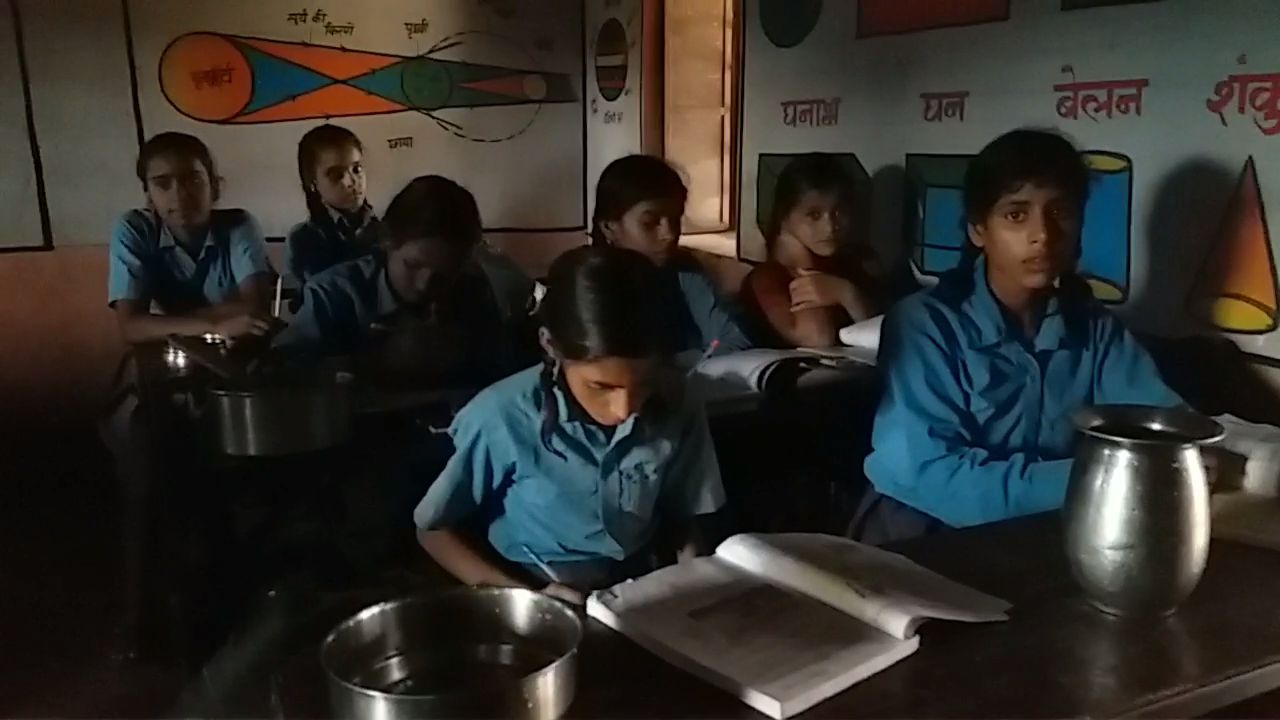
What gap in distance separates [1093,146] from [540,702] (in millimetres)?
680

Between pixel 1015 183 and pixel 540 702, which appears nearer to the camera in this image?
pixel 540 702

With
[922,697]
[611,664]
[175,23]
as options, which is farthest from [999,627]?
[175,23]

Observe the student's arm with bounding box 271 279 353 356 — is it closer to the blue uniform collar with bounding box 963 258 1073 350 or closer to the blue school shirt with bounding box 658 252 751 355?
the blue school shirt with bounding box 658 252 751 355

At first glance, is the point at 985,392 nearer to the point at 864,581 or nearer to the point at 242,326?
the point at 864,581

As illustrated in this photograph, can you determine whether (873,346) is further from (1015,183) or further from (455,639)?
(455,639)

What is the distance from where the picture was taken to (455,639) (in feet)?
2.34

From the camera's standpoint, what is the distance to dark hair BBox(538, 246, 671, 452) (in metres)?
0.90

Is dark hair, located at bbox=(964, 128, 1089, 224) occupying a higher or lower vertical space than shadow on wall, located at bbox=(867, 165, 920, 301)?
higher

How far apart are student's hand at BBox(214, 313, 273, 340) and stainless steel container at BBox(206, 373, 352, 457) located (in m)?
0.04

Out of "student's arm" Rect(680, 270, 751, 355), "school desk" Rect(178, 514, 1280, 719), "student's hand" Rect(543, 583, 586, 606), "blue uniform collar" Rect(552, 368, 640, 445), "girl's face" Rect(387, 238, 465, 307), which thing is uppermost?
"girl's face" Rect(387, 238, 465, 307)

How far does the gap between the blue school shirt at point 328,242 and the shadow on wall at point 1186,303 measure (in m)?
0.65

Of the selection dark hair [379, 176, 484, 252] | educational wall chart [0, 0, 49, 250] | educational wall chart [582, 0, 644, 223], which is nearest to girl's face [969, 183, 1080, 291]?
educational wall chart [582, 0, 644, 223]

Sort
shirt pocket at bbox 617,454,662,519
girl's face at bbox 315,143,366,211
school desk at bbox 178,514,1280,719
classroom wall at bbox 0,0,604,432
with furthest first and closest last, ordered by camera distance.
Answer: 1. shirt pocket at bbox 617,454,662,519
2. girl's face at bbox 315,143,366,211
3. classroom wall at bbox 0,0,604,432
4. school desk at bbox 178,514,1280,719

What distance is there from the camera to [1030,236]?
99 centimetres
